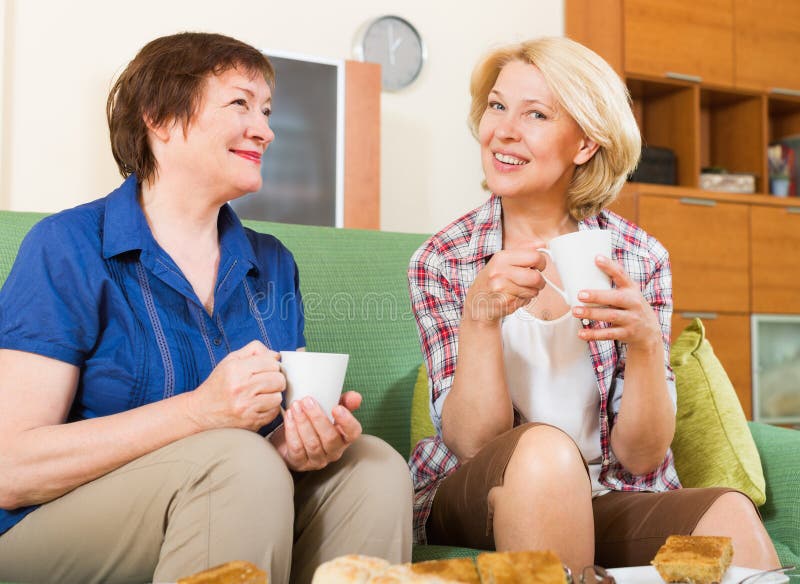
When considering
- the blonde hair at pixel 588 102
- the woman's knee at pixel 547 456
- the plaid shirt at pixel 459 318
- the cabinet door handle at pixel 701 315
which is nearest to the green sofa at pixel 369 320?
the plaid shirt at pixel 459 318

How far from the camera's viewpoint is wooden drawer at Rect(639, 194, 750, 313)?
3.78 metres

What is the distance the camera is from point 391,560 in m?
1.10

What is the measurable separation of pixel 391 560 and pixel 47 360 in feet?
1.59

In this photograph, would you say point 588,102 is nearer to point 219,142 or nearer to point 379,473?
point 219,142

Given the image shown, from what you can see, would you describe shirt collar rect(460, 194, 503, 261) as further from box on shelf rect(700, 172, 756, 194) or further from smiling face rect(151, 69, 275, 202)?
box on shelf rect(700, 172, 756, 194)

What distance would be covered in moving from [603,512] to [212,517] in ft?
2.19

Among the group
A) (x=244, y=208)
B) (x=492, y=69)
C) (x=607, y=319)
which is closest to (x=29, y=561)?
(x=607, y=319)

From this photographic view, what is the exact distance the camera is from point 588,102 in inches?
59.5

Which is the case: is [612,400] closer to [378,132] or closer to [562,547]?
[562,547]

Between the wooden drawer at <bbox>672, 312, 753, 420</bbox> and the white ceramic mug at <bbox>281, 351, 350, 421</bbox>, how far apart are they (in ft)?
10.1

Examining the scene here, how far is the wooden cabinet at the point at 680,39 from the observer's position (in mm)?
3791

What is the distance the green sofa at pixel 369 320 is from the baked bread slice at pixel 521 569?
105 centimetres

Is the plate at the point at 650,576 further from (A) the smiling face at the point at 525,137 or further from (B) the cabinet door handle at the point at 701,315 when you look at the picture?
(B) the cabinet door handle at the point at 701,315

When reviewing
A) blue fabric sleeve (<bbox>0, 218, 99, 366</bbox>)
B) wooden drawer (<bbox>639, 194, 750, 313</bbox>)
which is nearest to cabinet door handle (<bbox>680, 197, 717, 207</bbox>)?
wooden drawer (<bbox>639, 194, 750, 313</bbox>)
